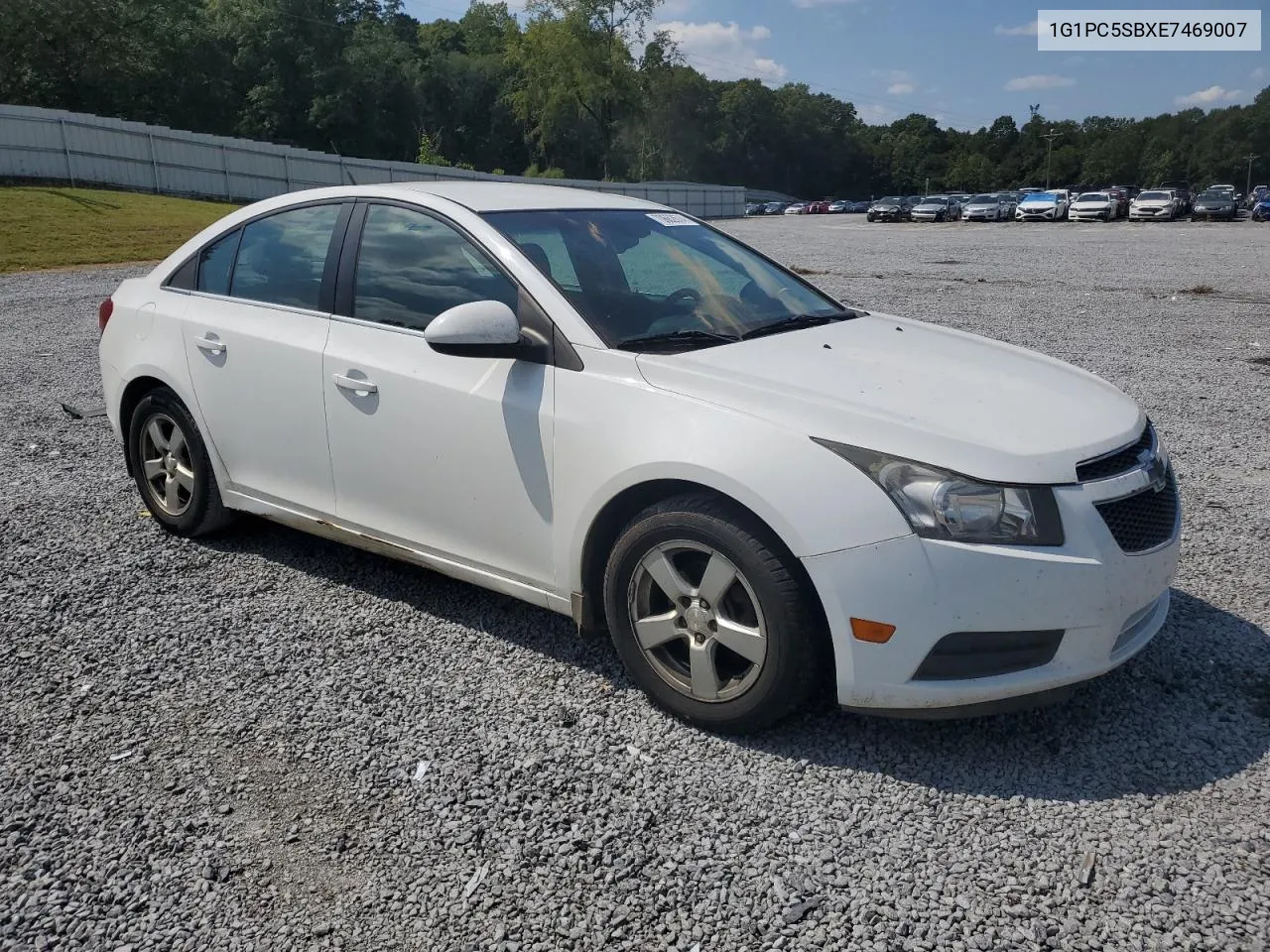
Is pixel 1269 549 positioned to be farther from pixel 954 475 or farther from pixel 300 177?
pixel 300 177

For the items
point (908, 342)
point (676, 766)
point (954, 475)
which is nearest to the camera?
point (954, 475)

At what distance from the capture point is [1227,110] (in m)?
127

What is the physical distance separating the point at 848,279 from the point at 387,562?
48.5ft

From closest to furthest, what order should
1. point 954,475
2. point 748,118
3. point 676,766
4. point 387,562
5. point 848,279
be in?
point 954,475 → point 676,766 → point 387,562 → point 848,279 → point 748,118

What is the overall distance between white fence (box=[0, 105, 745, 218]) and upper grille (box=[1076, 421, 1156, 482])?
26.4 meters

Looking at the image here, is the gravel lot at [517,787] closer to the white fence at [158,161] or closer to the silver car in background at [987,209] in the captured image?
the white fence at [158,161]

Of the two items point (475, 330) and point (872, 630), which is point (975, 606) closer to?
point (872, 630)

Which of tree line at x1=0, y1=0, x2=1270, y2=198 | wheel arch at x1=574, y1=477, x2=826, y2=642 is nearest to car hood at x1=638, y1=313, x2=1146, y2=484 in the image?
wheel arch at x1=574, y1=477, x2=826, y2=642

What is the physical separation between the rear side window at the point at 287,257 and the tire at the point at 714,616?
1.92 metres

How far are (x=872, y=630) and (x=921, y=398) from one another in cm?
78

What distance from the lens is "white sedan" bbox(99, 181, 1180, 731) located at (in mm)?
2930

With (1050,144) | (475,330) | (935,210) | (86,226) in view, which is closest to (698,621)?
(475,330)

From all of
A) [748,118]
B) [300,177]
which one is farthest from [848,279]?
[748,118]

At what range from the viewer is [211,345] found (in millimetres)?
4578
